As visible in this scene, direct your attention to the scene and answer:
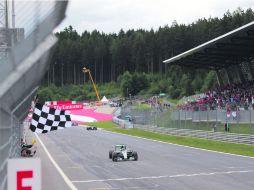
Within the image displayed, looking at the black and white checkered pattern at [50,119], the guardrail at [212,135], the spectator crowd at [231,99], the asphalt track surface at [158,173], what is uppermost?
the spectator crowd at [231,99]

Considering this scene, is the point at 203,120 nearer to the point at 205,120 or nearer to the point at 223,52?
the point at 205,120

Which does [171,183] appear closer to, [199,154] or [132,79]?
[199,154]

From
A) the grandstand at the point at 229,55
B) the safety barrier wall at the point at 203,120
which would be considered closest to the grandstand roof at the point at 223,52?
the grandstand at the point at 229,55

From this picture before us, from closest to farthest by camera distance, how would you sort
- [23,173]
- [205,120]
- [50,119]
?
[23,173] → [50,119] → [205,120]

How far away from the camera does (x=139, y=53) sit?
14350 centimetres

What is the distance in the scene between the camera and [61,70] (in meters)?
158

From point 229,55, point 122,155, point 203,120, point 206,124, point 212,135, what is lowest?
point 122,155

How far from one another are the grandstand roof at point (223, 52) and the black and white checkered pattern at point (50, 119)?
28913 millimetres

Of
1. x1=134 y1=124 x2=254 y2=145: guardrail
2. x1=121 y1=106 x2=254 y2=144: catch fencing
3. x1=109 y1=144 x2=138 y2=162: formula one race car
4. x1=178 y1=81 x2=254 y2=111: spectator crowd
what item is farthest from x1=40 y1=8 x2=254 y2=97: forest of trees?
x1=109 y1=144 x2=138 y2=162: formula one race car

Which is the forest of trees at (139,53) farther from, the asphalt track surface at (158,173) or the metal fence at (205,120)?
the asphalt track surface at (158,173)

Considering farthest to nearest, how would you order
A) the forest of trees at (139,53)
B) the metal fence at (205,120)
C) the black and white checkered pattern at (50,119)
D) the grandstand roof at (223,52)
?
the forest of trees at (139,53), the grandstand roof at (223,52), the metal fence at (205,120), the black and white checkered pattern at (50,119)

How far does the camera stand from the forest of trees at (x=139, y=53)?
4646 inches

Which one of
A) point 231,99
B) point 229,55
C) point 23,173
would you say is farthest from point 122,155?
point 229,55

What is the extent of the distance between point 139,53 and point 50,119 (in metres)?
134
